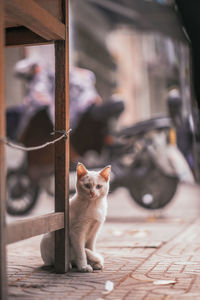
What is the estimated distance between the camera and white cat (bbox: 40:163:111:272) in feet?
12.3

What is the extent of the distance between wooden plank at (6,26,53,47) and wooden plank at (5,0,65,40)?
0.11 m

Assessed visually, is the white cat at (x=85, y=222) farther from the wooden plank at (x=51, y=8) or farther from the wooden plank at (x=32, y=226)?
the wooden plank at (x=51, y=8)

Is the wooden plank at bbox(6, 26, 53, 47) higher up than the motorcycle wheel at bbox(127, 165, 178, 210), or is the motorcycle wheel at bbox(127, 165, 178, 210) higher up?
the wooden plank at bbox(6, 26, 53, 47)

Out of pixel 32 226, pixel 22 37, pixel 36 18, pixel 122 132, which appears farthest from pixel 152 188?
pixel 36 18

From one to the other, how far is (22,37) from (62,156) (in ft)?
3.10

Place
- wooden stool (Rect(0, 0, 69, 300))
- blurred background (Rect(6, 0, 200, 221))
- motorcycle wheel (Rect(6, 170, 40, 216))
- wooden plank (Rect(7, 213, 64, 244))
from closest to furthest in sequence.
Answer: wooden plank (Rect(7, 213, 64, 244)), wooden stool (Rect(0, 0, 69, 300)), blurred background (Rect(6, 0, 200, 221)), motorcycle wheel (Rect(6, 170, 40, 216))

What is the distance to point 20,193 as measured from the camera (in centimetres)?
805

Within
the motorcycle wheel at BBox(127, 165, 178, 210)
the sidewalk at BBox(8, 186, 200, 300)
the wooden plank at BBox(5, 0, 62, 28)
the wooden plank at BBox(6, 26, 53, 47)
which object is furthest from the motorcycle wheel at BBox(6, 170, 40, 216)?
the wooden plank at BBox(5, 0, 62, 28)

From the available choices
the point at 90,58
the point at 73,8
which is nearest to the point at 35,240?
the point at 73,8

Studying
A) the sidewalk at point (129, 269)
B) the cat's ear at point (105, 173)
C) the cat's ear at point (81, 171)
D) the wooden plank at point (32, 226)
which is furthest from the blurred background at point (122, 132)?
the wooden plank at point (32, 226)

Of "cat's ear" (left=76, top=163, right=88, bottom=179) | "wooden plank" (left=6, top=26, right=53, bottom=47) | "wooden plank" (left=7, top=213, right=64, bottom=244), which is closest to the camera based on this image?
"wooden plank" (left=7, top=213, right=64, bottom=244)

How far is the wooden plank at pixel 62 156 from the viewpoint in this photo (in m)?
3.71

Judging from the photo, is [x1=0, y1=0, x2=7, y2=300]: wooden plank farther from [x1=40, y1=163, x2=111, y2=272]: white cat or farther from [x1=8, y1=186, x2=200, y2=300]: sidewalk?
[x1=40, y1=163, x2=111, y2=272]: white cat

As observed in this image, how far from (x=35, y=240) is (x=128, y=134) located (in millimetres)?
2615
